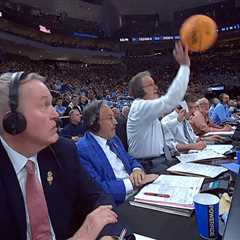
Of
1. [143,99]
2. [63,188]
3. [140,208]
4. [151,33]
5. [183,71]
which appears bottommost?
[140,208]

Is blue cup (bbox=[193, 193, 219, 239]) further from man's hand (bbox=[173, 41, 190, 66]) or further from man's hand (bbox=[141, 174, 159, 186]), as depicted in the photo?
man's hand (bbox=[173, 41, 190, 66])

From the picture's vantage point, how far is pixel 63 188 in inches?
44.0

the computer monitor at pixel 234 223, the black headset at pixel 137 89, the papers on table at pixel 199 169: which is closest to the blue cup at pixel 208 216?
the computer monitor at pixel 234 223

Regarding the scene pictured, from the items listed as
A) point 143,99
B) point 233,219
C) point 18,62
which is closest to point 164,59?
point 18,62

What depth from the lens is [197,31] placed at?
2424 mm

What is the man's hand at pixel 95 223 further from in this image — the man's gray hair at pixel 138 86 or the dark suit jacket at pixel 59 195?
the man's gray hair at pixel 138 86

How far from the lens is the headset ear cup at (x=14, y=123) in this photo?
999 mm

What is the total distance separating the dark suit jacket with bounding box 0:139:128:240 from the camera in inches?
38.4

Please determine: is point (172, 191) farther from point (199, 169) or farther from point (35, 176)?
point (35, 176)

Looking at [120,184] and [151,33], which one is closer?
[120,184]

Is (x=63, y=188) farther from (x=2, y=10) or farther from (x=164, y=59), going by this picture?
(x=164, y=59)

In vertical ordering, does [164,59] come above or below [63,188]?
above

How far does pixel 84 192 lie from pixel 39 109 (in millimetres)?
366

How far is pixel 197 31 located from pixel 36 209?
6.30 feet
